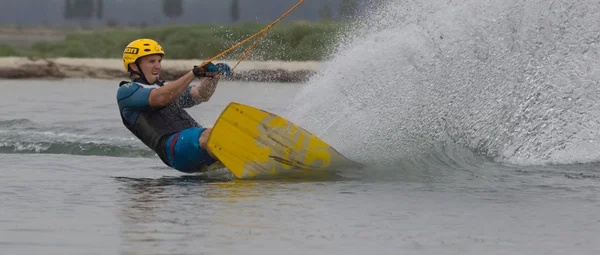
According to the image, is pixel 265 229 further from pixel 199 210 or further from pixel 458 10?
pixel 458 10

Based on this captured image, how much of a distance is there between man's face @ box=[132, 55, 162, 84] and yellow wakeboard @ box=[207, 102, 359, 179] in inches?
33.5

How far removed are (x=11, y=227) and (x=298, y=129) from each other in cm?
362

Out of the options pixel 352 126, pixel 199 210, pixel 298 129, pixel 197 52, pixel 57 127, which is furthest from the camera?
pixel 197 52

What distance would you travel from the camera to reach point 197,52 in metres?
46.0

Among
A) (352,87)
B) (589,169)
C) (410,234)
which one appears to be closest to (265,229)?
(410,234)

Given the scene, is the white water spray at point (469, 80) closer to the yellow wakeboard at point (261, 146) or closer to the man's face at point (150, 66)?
the yellow wakeboard at point (261, 146)

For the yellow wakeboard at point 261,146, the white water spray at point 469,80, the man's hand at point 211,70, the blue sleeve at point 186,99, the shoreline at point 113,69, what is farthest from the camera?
the shoreline at point 113,69

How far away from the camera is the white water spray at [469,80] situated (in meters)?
12.1

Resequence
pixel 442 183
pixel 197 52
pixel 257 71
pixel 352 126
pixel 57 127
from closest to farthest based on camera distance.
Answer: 1. pixel 442 183
2. pixel 352 126
3. pixel 57 127
4. pixel 257 71
5. pixel 197 52

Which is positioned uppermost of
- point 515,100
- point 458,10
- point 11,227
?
point 458,10

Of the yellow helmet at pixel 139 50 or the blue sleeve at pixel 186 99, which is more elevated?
the yellow helmet at pixel 139 50

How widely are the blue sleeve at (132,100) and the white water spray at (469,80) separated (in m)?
2.26

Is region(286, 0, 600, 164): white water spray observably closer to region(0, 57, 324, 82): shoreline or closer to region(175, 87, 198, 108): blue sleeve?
region(175, 87, 198, 108): blue sleeve

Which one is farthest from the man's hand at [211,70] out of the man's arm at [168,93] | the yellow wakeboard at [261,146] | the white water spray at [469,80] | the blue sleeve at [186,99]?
the white water spray at [469,80]
